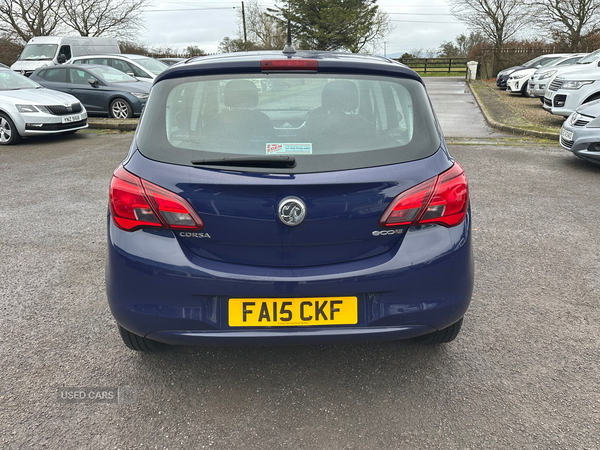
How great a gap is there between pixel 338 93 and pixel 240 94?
1.54ft

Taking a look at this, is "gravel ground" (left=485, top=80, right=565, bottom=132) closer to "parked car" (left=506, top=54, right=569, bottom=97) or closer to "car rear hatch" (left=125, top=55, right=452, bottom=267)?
"parked car" (left=506, top=54, right=569, bottom=97)

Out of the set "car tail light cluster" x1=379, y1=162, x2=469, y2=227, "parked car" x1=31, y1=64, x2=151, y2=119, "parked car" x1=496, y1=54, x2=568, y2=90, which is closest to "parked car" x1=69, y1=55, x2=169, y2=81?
"parked car" x1=31, y1=64, x2=151, y2=119

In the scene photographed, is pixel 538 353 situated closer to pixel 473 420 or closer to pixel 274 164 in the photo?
pixel 473 420

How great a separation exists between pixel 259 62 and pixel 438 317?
57.4 inches

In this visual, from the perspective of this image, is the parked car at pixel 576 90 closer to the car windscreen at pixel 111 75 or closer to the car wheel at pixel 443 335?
the car wheel at pixel 443 335

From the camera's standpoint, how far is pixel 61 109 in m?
10.7

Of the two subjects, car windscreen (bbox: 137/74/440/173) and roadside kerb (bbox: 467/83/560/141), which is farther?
roadside kerb (bbox: 467/83/560/141)

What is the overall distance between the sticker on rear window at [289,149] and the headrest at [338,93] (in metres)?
0.29

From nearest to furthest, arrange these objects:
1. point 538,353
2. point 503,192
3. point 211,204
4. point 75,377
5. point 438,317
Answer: point 211,204 < point 438,317 < point 75,377 < point 538,353 < point 503,192

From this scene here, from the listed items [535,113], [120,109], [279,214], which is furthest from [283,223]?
[535,113]

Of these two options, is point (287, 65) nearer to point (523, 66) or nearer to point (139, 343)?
point (139, 343)

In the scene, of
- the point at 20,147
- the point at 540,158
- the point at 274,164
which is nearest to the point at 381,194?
the point at 274,164

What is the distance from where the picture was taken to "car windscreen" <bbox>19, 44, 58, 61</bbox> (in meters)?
20.5

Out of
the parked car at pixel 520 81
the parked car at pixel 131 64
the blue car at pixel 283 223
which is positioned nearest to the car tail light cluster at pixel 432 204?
Answer: the blue car at pixel 283 223
